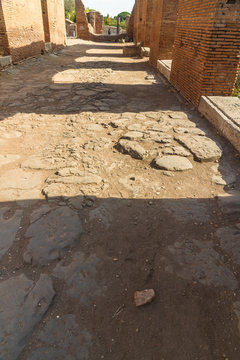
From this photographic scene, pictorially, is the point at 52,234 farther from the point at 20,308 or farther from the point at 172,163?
the point at 172,163

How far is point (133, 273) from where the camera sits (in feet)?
5.72

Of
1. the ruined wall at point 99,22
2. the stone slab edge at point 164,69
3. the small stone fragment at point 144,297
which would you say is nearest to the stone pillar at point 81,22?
the ruined wall at point 99,22

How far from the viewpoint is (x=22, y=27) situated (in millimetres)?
9773

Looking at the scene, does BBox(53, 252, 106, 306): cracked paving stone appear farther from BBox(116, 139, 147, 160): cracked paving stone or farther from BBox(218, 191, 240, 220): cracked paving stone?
BBox(116, 139, 147, 160): cracked paving stone

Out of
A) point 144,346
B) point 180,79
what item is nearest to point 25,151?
point 144,346

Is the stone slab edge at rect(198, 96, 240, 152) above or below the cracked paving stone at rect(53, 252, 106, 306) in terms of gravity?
above

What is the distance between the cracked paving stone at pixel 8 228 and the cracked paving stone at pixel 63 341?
705mm

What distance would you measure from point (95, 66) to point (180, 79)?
16.7 feet

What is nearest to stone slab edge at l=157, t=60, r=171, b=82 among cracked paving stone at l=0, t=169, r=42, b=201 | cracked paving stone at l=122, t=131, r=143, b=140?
cracked paving stone at l=122, t=131, r=143, b=140

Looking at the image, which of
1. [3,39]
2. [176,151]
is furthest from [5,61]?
[176,151]

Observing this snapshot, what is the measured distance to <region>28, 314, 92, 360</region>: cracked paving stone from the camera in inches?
50.5

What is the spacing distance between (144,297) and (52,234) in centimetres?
87

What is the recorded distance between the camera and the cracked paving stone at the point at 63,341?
4.21ft

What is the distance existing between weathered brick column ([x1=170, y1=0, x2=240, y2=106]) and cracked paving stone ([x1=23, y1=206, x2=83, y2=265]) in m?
3.85
